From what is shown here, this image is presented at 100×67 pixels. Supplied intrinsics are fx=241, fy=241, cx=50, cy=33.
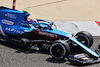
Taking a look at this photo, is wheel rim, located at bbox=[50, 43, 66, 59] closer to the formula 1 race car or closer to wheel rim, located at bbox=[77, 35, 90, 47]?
the formula 1 race car

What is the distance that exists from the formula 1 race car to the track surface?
0.20 m

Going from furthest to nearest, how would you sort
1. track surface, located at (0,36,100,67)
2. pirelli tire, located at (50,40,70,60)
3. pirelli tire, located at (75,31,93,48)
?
pirelli tire, located at (75,31,93,48), pirelli tire, located at (50,40,70,60), track surface, located at (0,36,100,67)

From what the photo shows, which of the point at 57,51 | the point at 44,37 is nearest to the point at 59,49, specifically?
the point at 57,51

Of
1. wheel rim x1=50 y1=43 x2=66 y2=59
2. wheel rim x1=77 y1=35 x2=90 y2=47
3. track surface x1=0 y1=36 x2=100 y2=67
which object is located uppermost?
wheel rim x1=77 y1=35 x2=90 y2=47

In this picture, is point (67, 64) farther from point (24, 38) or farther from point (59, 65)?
point (24, 38)

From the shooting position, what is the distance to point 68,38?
8.08m

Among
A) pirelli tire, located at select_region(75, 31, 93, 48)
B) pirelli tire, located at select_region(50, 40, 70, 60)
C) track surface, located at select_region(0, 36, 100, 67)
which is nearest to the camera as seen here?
track surface, located at select_region(0, 36, 100, 67)

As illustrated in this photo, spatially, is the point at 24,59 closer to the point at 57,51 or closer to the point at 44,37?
the point at 57,51

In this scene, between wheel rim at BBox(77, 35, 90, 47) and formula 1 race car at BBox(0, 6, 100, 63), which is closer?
formula 1 race car at BBox(0, 6, 100, 63)

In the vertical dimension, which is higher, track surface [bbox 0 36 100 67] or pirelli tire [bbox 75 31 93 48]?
pirelli tire [bbox 75 31 93 48]

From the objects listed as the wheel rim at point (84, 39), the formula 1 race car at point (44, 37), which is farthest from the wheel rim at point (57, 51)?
the wheel rim at point (84, 39)

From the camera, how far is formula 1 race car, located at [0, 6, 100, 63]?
7633 millimetres

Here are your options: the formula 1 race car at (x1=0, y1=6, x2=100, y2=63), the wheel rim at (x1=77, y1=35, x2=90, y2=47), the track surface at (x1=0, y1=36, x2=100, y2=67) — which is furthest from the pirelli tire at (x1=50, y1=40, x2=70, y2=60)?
the wheel rim at (x1=77, y1=35, x2=90, y2=47)

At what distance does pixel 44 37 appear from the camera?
857 cm
